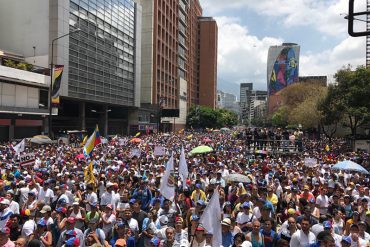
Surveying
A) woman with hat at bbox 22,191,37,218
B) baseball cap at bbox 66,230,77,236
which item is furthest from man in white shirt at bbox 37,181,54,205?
baseball cap at bbox 66,230,77,236

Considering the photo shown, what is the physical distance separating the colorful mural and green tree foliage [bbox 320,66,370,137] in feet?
393

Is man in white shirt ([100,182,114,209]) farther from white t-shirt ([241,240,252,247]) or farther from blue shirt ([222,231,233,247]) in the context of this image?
white t-shirt ([241,240,252,247])

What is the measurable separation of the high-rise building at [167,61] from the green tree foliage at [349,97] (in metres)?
37.5

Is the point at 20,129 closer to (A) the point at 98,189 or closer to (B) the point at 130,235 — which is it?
(A) the point at 98,189

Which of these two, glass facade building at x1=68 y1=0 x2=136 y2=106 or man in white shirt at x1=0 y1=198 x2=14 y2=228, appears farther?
glass facade building at x1=68 y1=0 x2=136 y2=106

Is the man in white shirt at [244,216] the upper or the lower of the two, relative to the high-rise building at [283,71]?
lower

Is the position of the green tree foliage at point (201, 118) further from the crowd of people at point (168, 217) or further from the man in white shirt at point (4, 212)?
the man in white shirt at point (4, 212)

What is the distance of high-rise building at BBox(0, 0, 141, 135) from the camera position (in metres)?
41.6

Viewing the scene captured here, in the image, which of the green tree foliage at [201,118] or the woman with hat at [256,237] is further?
the green tree foliage at [201,118]

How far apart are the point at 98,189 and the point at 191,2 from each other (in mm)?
116171

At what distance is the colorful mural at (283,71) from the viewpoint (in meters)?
157

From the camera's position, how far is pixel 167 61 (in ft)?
279

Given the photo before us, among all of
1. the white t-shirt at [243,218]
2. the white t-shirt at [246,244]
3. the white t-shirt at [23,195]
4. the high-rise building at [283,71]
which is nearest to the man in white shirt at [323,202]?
the white t-shirt at [243,218]

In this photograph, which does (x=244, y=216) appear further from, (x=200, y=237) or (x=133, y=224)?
Result: (x=133, y=224)
